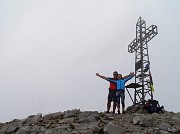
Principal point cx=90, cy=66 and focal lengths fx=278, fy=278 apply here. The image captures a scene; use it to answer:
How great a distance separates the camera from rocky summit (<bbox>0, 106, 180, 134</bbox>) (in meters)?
11.6

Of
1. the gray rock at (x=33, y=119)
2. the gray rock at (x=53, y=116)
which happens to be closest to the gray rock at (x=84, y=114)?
the gray rock at (x=53, y=116)

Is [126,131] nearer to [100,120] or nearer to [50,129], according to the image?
[100,120]

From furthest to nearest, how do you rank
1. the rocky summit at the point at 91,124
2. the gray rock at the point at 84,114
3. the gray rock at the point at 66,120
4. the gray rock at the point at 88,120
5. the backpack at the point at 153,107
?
the backpack at the point at 153,107
the gray rock at the point at 84,114
the gray rock at the point at 66,120
the gray rock at the point at 88,120
the rocky summit at the point at 91,124

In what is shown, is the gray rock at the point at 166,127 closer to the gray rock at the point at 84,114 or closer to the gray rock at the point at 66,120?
the gray rock at the point at 84,114

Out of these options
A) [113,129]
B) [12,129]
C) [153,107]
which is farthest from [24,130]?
[153,107]

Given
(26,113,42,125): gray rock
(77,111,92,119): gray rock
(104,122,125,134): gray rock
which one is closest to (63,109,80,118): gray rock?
(77,111,92,119): gray rock

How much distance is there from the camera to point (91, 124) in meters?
12.6

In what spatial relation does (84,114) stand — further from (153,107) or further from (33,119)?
(153,107)

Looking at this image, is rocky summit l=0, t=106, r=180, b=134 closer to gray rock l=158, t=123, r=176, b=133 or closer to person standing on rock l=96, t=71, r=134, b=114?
gray rock l=158, t=123, r=176, b=133

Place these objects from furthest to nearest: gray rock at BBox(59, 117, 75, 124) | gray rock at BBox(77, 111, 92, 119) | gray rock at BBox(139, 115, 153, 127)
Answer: gray rock at BBox(77, 111, 92, 119), gray rock at BBox(59, 117, 75, 124), gray rock at BBox(139, 115, 153, 127)

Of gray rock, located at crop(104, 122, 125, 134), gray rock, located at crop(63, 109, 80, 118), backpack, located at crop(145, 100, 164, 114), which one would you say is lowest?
gray rock, located at crop(104, 122, 125, 134)

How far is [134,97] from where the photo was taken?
20531 mm

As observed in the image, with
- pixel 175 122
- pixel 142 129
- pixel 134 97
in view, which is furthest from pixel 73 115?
pixel 134 97

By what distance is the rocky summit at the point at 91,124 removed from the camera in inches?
455
